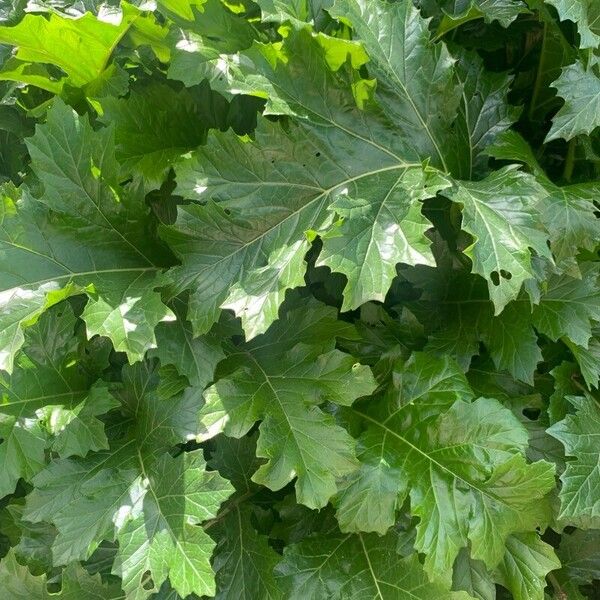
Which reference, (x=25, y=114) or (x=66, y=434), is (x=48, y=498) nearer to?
(x=66, y=434)

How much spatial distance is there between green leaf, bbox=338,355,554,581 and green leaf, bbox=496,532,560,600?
5 cm

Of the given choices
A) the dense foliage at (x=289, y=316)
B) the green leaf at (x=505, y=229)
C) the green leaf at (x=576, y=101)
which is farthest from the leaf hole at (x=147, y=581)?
the green leaf at (x=576, y=101)

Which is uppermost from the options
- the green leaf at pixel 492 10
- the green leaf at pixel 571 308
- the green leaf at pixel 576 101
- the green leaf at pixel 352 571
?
the green leaf at pixel 492 10

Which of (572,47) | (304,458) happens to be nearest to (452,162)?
(572,47)

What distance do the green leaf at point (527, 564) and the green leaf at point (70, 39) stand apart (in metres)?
1.12

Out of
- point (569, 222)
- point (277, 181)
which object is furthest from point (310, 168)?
point (569, 222)

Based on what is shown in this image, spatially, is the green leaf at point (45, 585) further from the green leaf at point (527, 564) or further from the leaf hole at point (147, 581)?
the green leaf at point (527, 564)

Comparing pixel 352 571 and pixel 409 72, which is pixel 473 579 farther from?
pixel 409 72

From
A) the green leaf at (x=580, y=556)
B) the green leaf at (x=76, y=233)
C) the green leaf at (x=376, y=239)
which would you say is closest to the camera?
the green leaf at (x=376, y=239)

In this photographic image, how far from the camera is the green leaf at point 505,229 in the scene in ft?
3.74

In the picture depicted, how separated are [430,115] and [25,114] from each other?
933 mm

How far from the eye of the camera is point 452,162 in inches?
55.1

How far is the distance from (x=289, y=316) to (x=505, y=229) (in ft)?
1.39

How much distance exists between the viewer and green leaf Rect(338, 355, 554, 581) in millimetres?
1184
